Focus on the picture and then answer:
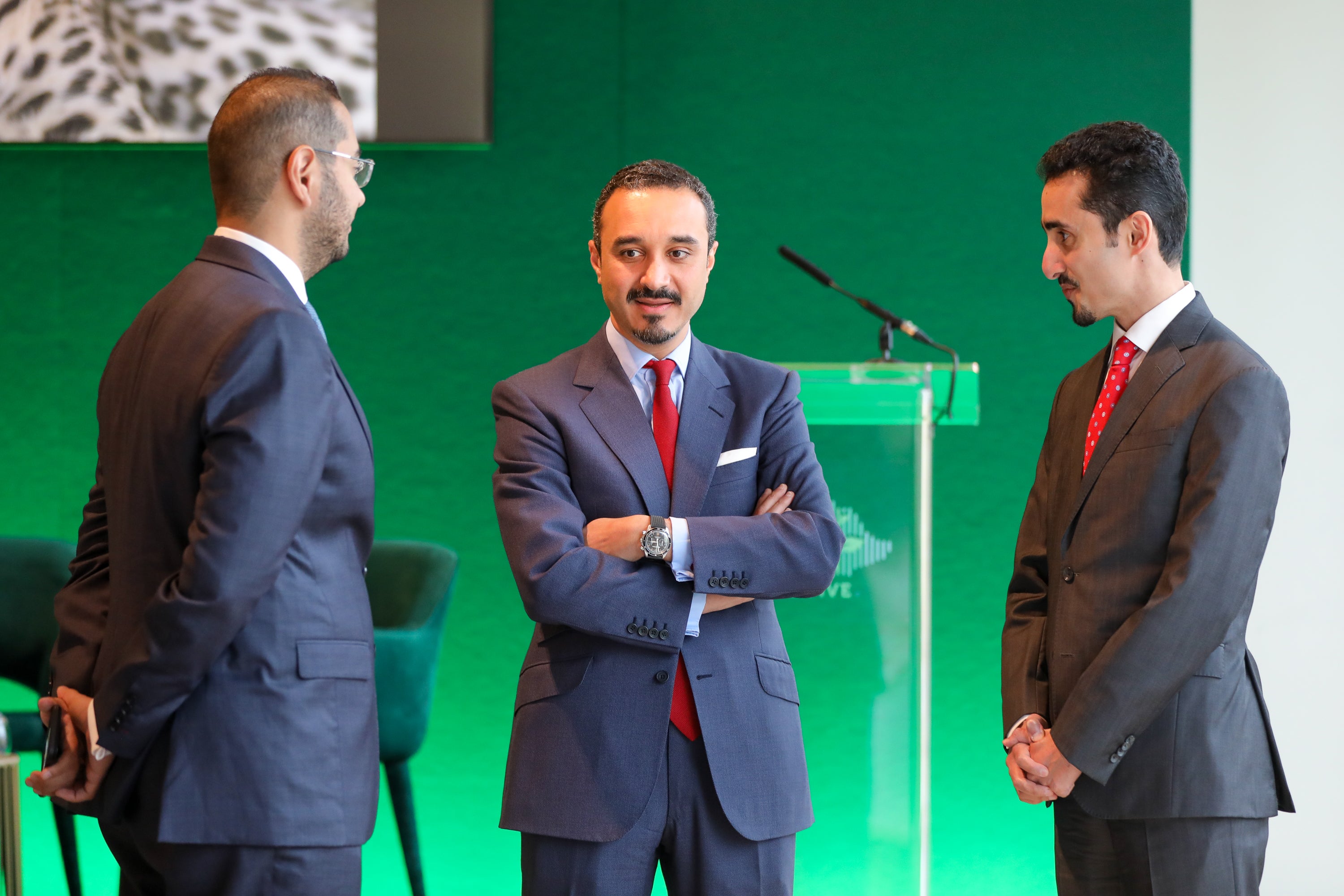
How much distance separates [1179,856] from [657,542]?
0.96m

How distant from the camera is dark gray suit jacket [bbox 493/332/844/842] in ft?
6.25

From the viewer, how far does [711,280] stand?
4293 mm

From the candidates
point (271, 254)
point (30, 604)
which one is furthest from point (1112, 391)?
point (30, 604)

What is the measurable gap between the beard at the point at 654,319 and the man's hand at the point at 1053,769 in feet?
3.03

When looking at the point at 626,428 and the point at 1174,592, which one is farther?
the point at 626,428

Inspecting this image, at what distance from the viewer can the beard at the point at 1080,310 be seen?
2.11 metres

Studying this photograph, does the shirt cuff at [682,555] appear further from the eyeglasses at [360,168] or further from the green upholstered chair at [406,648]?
the green upholstered chair at [406,648]

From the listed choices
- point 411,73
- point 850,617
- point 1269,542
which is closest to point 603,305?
point 411,73

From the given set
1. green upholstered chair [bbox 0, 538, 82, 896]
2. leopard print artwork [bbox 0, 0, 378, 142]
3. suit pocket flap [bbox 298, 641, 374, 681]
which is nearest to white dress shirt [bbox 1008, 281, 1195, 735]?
suit pocket flap [bbox 298, 641, 374, 681]

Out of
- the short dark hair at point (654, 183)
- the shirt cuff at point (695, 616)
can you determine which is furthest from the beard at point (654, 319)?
the shirt cuff at point (695, 616)

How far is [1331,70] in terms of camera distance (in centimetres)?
402

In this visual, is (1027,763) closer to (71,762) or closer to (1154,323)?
(1154,323)

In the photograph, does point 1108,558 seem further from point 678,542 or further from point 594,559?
point 594,559

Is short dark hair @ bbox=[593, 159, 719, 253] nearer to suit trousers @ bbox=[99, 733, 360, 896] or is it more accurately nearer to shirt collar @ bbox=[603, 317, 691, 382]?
shirt collar @ bbox=[603, 317, 691, 382]
